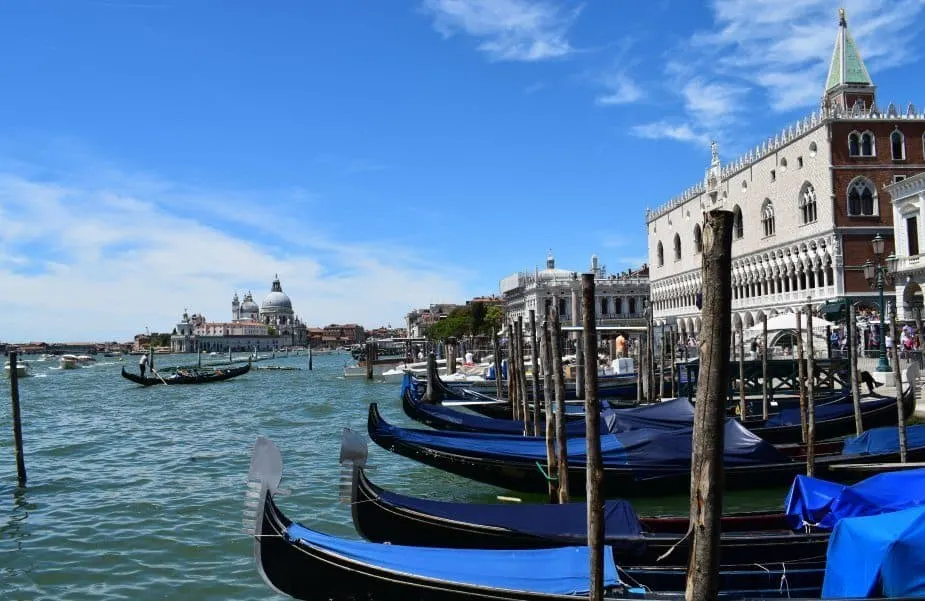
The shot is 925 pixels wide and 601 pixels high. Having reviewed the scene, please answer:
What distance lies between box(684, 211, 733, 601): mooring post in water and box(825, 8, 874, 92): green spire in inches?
1101

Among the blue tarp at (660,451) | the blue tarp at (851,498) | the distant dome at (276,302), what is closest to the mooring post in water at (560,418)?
the blue tarp at (660,451)

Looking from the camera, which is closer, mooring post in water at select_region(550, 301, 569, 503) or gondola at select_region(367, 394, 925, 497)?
mooring post in water at select_region(550, 301, 569, 503)

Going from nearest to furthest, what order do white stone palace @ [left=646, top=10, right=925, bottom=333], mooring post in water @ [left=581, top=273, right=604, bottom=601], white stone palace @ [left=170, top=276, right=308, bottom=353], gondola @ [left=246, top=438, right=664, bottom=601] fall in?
mooring post in water @ [left=581, top=273, right=604, bottom=601] → gondola @ [left=246, top=438, right=664, bottom=601] → white stone palace @ [left=646, top=10, right=925, bottom=333] → white stone palace @ [left=170, top=276, right=308, bottom=353]

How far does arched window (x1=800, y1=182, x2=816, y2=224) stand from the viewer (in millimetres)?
24797

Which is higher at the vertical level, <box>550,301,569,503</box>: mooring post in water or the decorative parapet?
the decorative parapet

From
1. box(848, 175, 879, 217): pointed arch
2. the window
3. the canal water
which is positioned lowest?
the canal water

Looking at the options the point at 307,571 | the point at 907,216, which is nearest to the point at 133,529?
the point at 307,571

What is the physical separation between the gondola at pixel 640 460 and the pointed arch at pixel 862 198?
18.0 metres

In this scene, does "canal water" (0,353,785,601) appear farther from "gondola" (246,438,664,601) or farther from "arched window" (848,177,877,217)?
"arched window" (848,177,877,217)

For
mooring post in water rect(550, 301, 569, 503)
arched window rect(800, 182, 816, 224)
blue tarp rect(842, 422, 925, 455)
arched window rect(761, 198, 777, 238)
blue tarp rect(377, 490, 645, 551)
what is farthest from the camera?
arched window rect(761, 198, 777, 238)

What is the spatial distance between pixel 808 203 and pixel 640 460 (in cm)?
2092

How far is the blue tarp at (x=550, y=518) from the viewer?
14.4 feet

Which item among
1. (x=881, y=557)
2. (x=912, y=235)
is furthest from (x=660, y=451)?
(x=912, y=235)

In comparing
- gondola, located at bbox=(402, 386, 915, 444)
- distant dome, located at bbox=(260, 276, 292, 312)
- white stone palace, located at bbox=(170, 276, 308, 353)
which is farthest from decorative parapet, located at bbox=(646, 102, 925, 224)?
distant dome, located at bbox=(260, 276, 292, 312)
